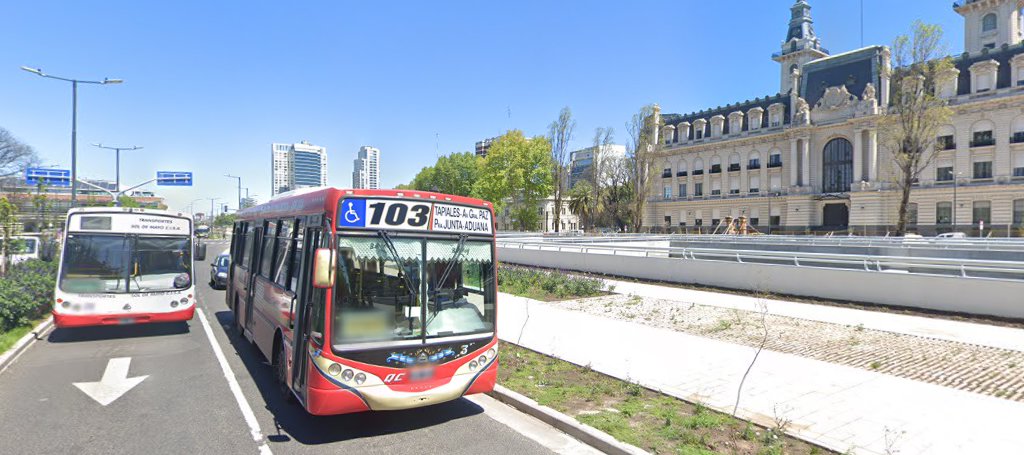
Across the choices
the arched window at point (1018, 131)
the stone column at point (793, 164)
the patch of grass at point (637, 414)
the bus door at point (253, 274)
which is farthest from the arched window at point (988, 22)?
the bus door at point (253, 274)

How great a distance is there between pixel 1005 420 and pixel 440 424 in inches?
257

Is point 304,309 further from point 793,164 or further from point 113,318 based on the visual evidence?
point 793,164

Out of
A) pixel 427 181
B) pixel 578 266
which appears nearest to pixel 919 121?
pixel 578 266

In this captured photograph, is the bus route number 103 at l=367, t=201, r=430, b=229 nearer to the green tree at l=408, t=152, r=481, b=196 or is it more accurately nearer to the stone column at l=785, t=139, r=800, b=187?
the stone column at l=785, t=139, r=800, b=187

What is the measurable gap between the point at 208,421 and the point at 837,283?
1585 cm

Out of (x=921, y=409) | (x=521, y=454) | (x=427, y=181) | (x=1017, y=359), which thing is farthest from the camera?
(x=427, y=181)

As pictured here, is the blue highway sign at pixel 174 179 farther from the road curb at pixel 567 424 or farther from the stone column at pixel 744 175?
the stone column at pixel 744 175

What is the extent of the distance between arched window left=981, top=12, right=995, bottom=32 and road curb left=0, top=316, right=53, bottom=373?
90557 millimetres

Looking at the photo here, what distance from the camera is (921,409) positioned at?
21.9ft

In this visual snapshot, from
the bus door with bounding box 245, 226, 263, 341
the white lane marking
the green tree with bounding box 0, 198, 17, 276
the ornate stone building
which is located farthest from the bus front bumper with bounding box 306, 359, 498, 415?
the ornate stone building

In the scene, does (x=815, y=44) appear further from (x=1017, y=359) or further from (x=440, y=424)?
(x=440, y=424)

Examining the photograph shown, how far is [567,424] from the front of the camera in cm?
640

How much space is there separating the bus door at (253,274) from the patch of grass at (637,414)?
15.3ft

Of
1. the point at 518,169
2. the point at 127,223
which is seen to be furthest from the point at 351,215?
the point at 518,169
